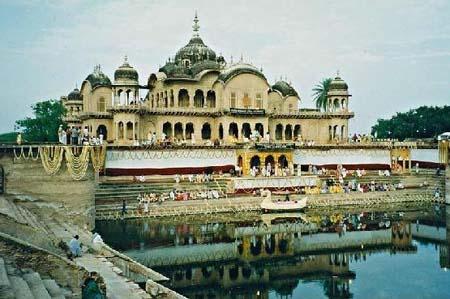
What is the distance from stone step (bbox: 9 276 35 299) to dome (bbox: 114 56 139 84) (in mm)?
22743

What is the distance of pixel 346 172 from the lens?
33750 millimetres

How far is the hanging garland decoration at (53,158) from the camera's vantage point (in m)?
22.0

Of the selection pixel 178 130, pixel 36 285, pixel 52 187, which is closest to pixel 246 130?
pixel 178 130

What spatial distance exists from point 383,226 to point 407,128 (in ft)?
99.5

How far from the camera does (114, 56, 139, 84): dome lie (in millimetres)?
32156

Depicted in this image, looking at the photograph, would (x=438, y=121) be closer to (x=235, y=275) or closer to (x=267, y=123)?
(x=267, y=123)

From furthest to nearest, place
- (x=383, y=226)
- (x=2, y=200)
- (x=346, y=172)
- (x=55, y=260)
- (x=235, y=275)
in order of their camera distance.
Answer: (x=346, y=172) → (x=383, y=226) → (x=2, y=200) → (x=235, y=275) → (x=55, y=260)

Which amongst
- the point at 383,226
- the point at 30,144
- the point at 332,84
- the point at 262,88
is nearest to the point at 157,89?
the point at 262,88

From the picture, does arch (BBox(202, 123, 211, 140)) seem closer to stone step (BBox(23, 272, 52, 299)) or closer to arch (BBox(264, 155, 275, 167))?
arch (BBox(264, 155, 275, 167))

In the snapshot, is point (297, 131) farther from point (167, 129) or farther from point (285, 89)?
point (167, 129)

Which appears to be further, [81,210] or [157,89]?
[157,89]

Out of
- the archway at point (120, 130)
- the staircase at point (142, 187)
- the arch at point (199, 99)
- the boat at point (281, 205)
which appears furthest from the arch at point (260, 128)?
the boat at point (281, 205)

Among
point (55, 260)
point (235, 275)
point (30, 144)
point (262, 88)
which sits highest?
point (262, 88)

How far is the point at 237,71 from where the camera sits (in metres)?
34.5
